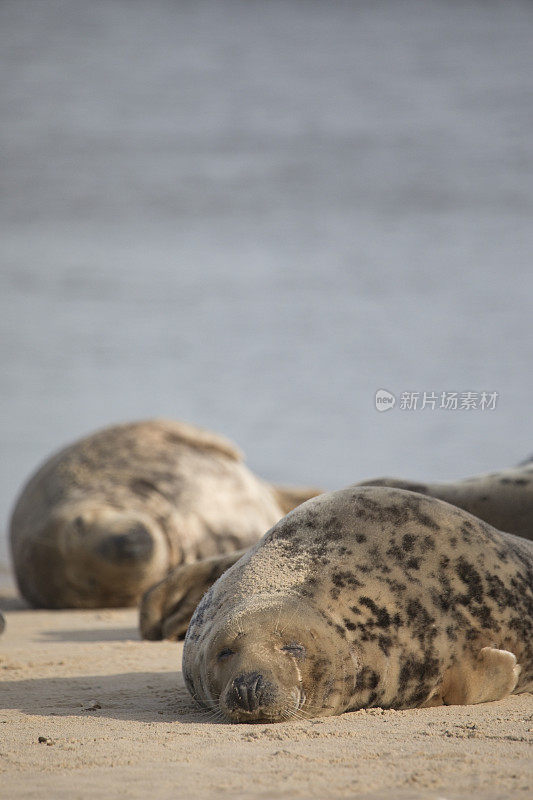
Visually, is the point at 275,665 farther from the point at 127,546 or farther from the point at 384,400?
the point at 127,546

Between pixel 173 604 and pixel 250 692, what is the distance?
7.15ft

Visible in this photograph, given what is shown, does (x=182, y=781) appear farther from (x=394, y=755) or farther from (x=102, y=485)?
(x=102, y=485)

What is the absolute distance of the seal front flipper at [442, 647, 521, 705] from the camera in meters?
3.41

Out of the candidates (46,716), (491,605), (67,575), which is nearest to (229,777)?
(46,716)

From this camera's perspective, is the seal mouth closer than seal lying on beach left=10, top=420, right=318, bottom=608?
Yes

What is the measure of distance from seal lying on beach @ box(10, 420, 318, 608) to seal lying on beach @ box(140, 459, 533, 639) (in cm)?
222

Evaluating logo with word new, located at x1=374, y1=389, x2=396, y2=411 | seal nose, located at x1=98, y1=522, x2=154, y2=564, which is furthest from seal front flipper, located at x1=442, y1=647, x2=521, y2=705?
seal nose, located at x1=98, y1=522, x2=154, y2=564

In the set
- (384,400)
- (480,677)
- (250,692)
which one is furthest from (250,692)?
(384,400)

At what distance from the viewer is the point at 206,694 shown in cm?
332

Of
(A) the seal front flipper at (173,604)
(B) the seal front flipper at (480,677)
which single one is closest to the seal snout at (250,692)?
(B) the seal front flipper at (480,677)

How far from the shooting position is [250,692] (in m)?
3.10

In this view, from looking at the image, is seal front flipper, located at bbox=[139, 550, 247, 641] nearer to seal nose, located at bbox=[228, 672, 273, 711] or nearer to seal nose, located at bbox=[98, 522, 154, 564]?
seal nose, located at bbox=[228, 672, 273, 711]

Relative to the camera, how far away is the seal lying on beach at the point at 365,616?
10.4 feet

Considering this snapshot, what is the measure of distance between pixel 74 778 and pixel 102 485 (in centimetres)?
582
